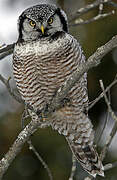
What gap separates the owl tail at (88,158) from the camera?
5.56m

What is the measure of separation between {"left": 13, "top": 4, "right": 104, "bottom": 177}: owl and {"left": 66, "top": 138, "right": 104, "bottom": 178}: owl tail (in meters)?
0.01

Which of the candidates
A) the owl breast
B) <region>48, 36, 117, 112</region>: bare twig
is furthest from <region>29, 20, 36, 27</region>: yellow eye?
<region>48, 36, 117, 112</region>: bare twig

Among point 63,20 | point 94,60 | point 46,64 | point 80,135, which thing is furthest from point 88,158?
point 94,60

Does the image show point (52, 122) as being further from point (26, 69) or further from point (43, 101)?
point (26, 69)

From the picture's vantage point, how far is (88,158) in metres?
5.72

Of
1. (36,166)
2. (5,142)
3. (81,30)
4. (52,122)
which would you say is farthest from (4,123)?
(81,30)

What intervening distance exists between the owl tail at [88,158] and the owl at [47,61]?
0.04ft

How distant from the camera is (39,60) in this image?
504 centimetres

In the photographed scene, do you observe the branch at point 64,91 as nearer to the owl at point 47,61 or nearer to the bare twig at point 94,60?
the bare twig at point 94,60

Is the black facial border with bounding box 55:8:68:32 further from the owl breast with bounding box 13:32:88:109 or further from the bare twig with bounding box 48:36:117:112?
the bare twig with bounding box 48:36:117:112

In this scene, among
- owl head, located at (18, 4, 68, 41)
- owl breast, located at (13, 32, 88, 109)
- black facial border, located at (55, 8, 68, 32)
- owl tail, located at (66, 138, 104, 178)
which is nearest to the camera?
owl breast, located at (13, 32, 88, 109)

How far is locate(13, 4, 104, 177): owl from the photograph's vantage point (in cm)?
502

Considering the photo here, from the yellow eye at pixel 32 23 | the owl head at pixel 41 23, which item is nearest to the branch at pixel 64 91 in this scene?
the owl head at pixel 41 23

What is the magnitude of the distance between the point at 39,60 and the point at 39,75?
170mm
